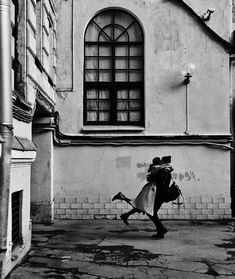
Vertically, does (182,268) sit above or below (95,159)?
below

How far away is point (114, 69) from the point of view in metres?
14.8

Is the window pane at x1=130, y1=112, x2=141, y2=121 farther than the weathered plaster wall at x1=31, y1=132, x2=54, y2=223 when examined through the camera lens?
Yes

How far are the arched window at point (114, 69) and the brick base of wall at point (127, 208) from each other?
2333mm

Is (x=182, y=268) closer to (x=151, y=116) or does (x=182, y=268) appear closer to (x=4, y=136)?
(x=4, y=136)

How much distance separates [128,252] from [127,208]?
4669 millimetres

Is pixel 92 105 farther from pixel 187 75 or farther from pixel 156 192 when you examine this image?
pixel 156 192

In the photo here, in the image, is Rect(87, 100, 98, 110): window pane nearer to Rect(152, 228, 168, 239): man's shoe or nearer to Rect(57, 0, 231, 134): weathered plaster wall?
Rect(57, 0, 231, 134): weathered plaster wall

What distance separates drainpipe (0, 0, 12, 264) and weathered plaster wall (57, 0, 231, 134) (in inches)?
298

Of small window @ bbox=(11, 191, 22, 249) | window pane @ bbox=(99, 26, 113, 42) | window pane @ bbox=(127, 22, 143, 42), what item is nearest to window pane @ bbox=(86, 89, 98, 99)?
window pane @ bbox=(99, 26, 113, 42)

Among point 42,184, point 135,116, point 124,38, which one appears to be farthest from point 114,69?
point 42,184

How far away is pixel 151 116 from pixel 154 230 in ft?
11.2

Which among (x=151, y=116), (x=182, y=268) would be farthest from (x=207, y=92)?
(x=182, y=268)

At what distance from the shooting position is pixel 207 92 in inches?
575

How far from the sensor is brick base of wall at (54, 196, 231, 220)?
14.4 metres
